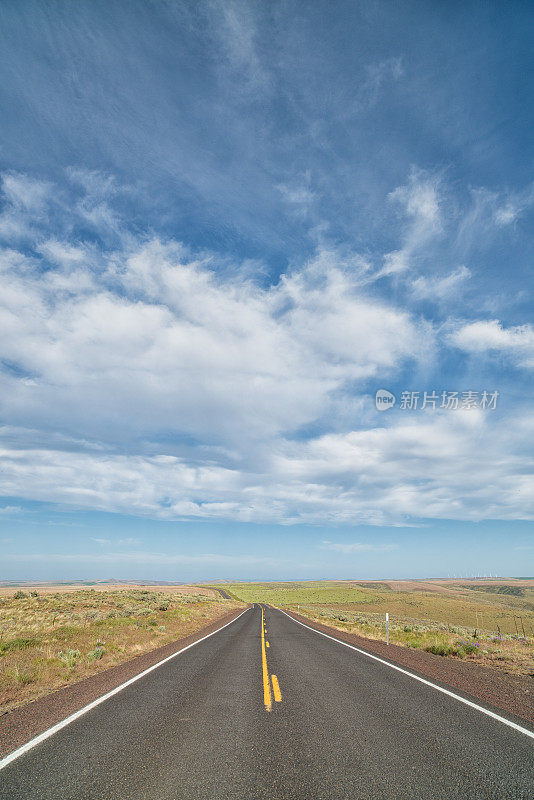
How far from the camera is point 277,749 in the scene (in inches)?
211

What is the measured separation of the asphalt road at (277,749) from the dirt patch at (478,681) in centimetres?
93

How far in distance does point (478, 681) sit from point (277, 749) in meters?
7.41

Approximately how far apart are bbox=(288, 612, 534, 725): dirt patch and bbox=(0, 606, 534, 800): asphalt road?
93 centimetres

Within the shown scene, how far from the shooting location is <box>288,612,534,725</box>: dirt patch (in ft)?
25.5

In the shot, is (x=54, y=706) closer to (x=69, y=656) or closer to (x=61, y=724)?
(x=61, y=724)

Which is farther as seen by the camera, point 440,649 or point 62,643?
point 440,649

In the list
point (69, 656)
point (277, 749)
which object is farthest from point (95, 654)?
point (277, 749)

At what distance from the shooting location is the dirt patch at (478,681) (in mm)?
7770

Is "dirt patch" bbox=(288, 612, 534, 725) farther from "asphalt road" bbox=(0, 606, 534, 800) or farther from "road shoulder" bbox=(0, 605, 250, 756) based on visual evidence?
"road shoulder" bbox=(0, 605, 250, 756)

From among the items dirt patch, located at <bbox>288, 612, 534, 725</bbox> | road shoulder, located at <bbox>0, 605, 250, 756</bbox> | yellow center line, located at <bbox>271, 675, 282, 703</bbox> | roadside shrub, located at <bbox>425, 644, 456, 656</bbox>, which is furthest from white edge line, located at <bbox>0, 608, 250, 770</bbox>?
roadside shrub, located at <bbox>425, 644, 456, 656</bbox>

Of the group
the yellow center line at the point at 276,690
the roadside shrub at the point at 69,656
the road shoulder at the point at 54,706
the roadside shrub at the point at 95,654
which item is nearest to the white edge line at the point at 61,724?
the road shoulder at the point at 54,706

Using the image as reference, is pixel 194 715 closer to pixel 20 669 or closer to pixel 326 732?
pixel 326 732

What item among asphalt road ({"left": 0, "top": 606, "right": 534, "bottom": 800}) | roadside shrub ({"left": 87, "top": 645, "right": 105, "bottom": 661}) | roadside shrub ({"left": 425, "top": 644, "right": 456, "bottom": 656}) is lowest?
roadside shrub ({"left": 425, "top": 644, "right": 456, "bottom": 656})

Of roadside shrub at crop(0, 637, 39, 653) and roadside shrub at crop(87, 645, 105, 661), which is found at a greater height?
roadside shrub at crop(0, 637, 39, 653)
